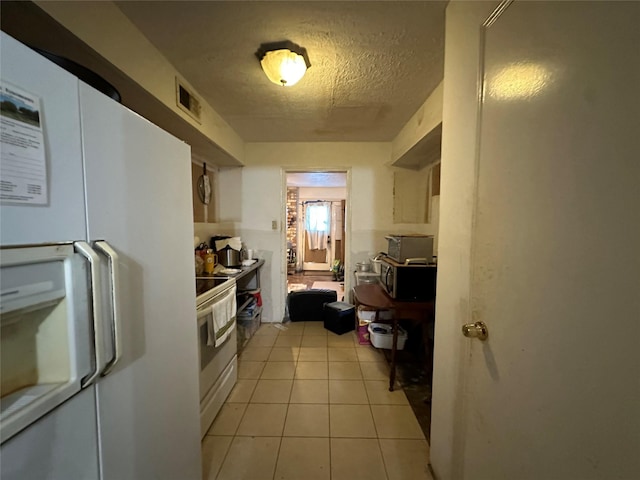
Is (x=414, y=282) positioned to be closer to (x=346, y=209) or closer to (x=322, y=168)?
(x=346, y=209)

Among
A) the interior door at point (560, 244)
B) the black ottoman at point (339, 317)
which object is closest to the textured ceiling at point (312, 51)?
the interior door at point (560, 244)

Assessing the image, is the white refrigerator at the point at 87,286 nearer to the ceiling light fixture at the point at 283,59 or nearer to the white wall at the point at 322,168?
the ceiling light fixture at the point at 283,59

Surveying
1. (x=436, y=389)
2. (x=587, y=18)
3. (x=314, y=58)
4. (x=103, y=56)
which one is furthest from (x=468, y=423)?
(x=103, y=56)

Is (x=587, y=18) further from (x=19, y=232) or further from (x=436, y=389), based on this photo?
(x=436, y=389)

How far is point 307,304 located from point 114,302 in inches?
108

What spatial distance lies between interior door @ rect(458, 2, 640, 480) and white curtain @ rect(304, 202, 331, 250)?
19.3 ft

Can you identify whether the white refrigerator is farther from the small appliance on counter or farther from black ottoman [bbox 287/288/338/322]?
black ottoman [bbox 287/288/338/322]

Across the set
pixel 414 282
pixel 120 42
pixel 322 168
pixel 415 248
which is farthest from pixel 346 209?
pixel 120 42

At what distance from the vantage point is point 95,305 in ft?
1.96

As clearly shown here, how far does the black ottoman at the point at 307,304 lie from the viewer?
3289 mm

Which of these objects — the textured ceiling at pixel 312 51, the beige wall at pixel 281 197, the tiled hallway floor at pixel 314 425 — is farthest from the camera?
the beige wall at pixel 281 197

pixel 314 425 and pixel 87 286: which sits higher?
pixel 87 286

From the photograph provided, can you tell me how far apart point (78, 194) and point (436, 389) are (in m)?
1.58

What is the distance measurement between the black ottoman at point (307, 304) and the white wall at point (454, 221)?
6.92ft
